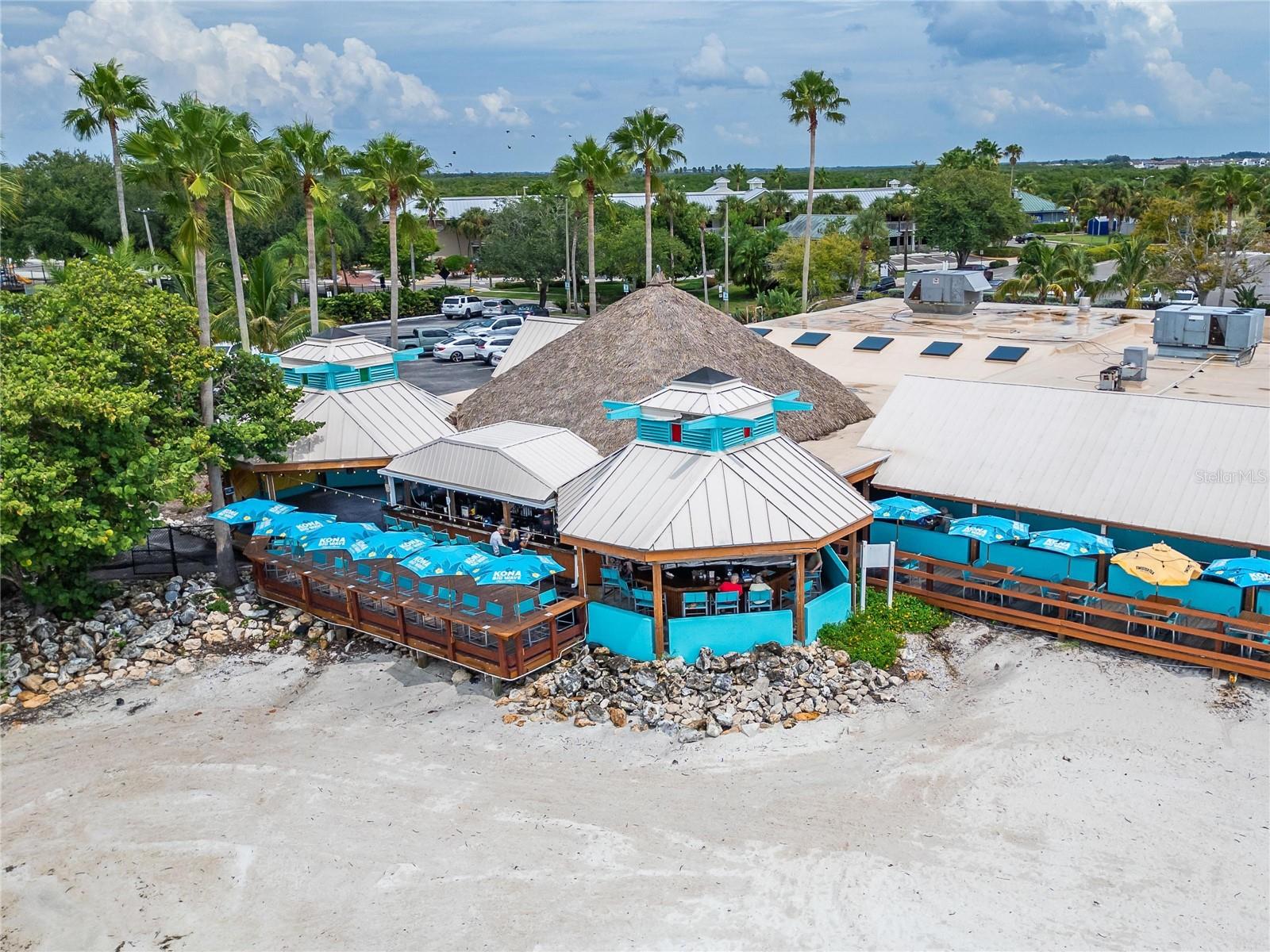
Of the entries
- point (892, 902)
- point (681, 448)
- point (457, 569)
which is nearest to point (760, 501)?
point (681, 448)

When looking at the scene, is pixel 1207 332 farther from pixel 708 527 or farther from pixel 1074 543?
pixel 708 527

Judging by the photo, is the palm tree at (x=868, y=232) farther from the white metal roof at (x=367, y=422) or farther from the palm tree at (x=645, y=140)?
the white metal roof at (x=367, y=422)

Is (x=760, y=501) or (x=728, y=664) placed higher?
(x=760, y=501)

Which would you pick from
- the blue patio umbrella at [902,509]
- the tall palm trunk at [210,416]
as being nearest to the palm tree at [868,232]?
the blue patio umbrella at [902,509]

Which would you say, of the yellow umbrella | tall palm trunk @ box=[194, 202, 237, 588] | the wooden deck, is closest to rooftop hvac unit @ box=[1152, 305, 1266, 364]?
the yellow umbrella

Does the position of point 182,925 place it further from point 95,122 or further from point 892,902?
point 95,122

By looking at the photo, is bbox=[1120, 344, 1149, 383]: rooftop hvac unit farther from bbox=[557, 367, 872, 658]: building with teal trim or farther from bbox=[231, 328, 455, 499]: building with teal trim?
bbox=[231, 328, 455, 499]: building with teal trim
